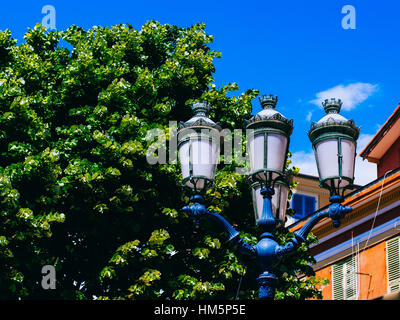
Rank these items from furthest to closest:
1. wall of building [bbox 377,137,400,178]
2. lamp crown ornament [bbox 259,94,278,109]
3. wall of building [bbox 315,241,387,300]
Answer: wall of building [bbox 377,137,400,178] → wall of building [bbox 315,241,387,300] → lamp crown ornament [bbox 259,94,278,109]

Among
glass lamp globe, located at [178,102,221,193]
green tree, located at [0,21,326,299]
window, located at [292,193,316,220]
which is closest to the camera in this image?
glass lamp globe, located at [178,102,221,193]

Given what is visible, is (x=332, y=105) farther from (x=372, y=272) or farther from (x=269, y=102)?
(x=372, y=272)

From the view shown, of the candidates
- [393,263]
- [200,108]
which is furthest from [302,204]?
[200,108]

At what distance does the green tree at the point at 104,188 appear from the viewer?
41.5ft

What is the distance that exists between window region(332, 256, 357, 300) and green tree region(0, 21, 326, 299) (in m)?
5.41

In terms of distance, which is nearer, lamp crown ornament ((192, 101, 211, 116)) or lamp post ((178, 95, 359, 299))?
lamp post ((178, 95, 359, 299))

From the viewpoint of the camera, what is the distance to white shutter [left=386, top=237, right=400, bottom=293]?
59.4 feet

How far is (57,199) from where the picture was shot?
42.0ft

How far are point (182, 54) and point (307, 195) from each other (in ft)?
38.4

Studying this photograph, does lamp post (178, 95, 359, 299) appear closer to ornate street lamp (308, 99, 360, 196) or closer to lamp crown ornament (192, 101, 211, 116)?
ornate street lamp (308, 99, 360, 196)

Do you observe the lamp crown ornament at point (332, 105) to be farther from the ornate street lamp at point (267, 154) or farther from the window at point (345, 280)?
the window at point (345, 280)

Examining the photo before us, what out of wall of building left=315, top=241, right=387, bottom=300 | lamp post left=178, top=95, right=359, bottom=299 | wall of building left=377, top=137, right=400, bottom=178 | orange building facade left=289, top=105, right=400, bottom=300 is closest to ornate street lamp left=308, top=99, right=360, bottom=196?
lamp post left=178, top=95, right=359, bottom=299

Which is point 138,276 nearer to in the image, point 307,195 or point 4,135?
point 4,135

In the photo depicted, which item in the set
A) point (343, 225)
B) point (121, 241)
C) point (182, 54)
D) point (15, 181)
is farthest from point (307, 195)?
point (15, 181)
